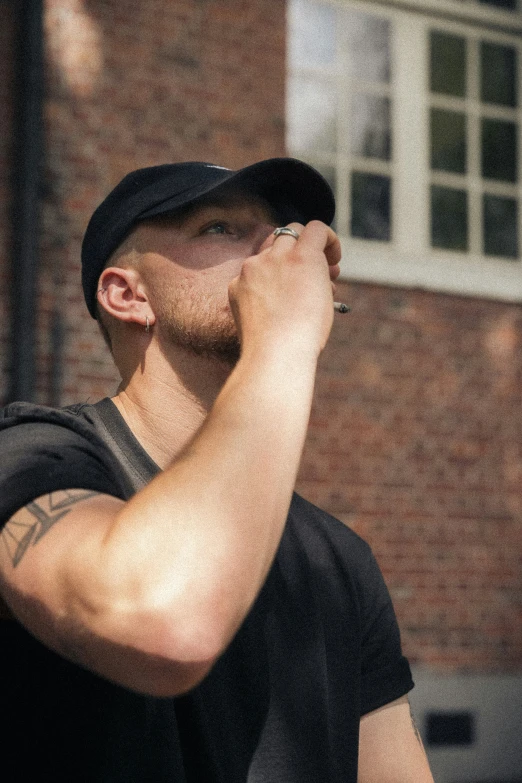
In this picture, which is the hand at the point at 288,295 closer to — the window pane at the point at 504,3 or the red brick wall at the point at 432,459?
→ the red brick wall at the point at 432,459

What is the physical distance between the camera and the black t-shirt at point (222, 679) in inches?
54.3

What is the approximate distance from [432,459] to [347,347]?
0.85m

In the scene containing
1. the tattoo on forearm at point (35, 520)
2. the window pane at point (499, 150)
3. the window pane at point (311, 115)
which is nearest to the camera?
the tattoo on forearm at point (35, 520)

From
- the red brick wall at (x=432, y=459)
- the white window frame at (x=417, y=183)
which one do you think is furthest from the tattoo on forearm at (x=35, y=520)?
the white window frame at (x=417, y=183)

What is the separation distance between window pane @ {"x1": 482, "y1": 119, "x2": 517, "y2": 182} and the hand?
5391 mm

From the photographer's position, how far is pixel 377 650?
1927 millimetres

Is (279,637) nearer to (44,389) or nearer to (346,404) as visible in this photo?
(44,389)

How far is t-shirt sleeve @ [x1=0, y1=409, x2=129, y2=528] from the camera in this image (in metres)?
1.29

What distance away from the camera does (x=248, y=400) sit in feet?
4.17

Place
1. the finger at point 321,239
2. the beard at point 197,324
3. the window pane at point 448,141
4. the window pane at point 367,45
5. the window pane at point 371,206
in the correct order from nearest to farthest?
the finger at point 321,239 → the beard at point 197,324 → the window pane at point 371,206 → the window pane at point 367,45 → the window pane at point 448,141

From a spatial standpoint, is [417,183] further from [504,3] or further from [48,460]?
[48,460]

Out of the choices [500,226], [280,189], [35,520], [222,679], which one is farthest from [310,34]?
[35,520]

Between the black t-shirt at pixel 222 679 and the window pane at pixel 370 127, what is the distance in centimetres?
463

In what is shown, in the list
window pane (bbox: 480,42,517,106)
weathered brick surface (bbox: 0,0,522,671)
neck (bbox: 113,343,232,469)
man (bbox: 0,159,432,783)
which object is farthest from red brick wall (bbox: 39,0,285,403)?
neck (bbox: 113,343,232,469)
